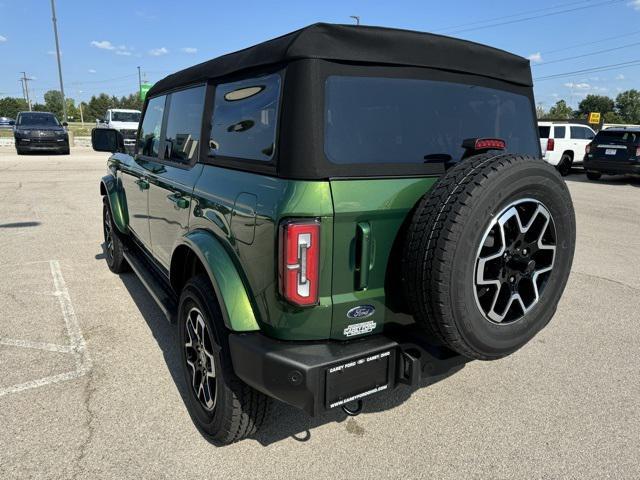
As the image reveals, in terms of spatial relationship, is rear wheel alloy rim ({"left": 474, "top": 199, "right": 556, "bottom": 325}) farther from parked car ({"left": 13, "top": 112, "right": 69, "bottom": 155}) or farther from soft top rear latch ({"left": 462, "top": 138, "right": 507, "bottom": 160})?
parked car ({"left": 13, "top": 112, "right": 69, "bottom": 155})

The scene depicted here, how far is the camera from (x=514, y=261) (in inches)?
83.4

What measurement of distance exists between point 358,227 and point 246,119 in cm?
83

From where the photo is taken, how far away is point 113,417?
2.63 metres

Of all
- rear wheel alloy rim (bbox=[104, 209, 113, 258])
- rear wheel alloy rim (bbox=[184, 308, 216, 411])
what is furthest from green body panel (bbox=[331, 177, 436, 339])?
rear wheel alloy rim (bbox=[104, 209, 113, 258])

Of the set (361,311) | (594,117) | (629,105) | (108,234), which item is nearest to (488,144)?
(361,311)

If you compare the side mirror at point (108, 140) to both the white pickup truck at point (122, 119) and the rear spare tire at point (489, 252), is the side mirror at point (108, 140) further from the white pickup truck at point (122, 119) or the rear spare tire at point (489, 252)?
the white pickup truck at point (122, 119)

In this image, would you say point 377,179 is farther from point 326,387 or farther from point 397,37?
point 326,387

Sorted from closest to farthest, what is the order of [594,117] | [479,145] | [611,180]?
1. [479,145]
2. [611,180]
3. [594,117]

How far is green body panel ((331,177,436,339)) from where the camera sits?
1921 millimetres

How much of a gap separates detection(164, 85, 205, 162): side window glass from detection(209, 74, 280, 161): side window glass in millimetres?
245

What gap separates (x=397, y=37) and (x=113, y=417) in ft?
8.22

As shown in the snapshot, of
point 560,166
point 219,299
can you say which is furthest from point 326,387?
point 560,166

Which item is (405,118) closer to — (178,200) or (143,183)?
(178,200)

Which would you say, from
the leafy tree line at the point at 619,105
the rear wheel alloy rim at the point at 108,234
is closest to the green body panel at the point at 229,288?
the rear wheel alloy rim at the point at 108,234
